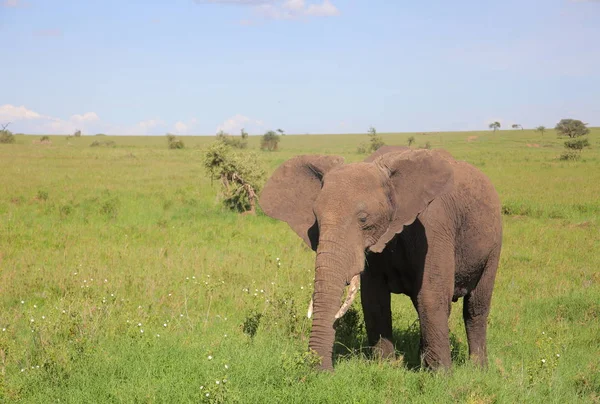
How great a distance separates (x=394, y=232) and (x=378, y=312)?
4.67ft

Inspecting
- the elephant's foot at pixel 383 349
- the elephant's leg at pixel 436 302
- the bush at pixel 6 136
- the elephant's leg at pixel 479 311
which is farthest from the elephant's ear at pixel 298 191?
the bush at pixel 6 136

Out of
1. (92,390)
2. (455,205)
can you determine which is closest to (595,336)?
(455,205)

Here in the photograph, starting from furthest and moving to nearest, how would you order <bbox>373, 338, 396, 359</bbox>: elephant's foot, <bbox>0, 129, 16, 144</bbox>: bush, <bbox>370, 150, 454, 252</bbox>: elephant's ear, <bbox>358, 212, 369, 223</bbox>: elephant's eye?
<bbox>0, 129, 16, 144</bbox>: bush
<bbox>373, 338, 396, 359</bbox>: elephant's foot
<bbox>370, 150, 454, 252</bbox>: elephant's ear
<bbox>358, 212, 369, 223</bbox>: elephant's eye

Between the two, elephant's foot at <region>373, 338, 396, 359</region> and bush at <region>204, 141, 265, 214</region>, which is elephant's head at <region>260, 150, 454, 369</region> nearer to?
elephant's foot at <region>373, 338, 396, 359</region>

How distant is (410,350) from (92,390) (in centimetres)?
408

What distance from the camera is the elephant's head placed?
5.20 m

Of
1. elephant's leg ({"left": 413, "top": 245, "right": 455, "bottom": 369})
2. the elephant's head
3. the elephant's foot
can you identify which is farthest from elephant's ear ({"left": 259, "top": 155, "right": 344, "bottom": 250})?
the elephant's foot

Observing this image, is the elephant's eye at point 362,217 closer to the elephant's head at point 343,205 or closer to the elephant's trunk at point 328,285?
the elephant's head at point 343,205

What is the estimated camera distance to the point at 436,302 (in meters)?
6.25

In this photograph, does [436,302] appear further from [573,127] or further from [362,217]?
[573,127]

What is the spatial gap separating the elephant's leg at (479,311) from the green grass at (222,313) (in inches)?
15.0

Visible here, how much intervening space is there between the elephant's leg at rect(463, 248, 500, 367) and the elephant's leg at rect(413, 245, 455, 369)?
1.49 metres

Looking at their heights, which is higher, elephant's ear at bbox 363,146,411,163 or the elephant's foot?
elephant's ear at bbox 363,146,411,163

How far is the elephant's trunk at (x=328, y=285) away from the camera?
16.9ft
